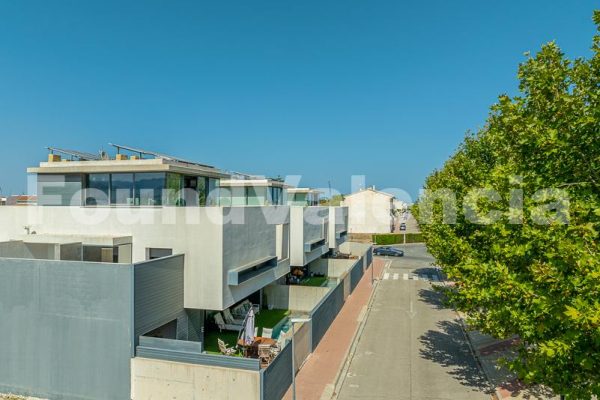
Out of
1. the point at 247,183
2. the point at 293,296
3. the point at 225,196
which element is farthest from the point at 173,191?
the point at 293,296

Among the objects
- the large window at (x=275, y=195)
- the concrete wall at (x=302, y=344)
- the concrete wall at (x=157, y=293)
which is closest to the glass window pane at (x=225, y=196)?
the large window at (x=275, y=195)

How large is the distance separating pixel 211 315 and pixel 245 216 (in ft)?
20.5

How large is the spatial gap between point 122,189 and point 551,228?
15.7 m

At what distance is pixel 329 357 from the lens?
17.0 meters

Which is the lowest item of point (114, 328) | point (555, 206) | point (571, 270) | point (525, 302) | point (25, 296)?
point (114, 328)

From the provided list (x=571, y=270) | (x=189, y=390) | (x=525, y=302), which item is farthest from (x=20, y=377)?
(x=571, y=270)

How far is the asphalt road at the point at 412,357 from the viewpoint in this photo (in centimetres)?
1420

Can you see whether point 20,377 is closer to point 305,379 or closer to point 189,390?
point 189,390

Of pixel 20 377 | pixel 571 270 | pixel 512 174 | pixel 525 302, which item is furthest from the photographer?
pixel 20 377

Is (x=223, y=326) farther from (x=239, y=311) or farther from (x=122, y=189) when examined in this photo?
(x=122, y=189)

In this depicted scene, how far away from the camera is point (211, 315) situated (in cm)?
2012

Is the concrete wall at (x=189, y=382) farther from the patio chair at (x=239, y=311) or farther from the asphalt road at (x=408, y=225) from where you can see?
the asphalt road at (x=408, y=225)

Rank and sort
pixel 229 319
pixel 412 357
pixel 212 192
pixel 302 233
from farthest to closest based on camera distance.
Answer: pixel 302 233 → pixel 212 192 → pixel 229 319 → pixel 412 357

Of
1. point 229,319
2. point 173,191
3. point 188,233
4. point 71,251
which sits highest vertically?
point 173,191
